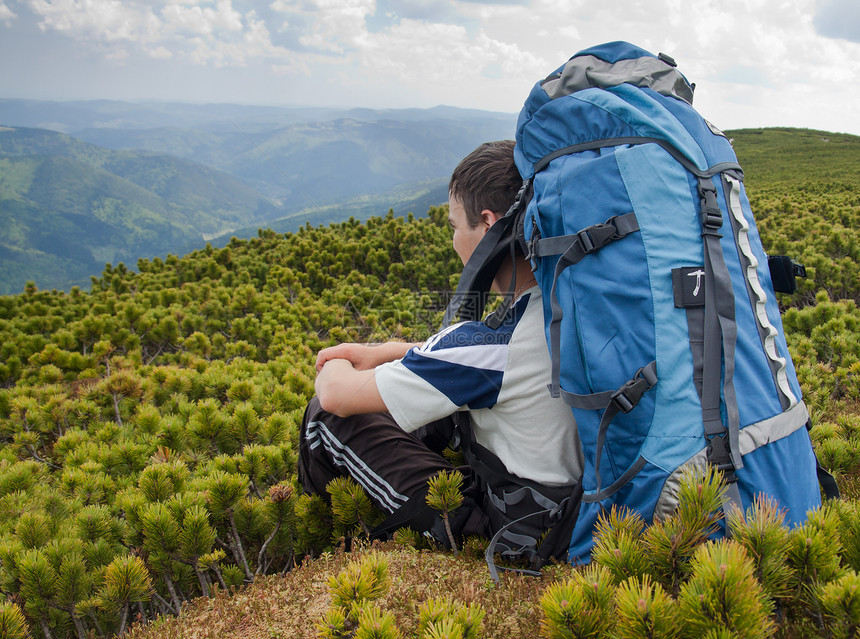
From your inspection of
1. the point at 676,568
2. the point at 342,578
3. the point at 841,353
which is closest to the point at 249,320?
the point at 342,578

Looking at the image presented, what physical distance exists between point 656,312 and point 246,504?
2.13 meters

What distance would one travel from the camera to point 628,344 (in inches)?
65.7

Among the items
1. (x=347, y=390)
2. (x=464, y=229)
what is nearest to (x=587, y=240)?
(x=464, y=229)

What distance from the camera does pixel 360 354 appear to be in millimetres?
2664

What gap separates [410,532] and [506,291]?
1197 millimetres

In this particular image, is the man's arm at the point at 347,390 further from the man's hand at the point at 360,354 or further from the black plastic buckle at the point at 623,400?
the black plastic buckle at the point at 623,400

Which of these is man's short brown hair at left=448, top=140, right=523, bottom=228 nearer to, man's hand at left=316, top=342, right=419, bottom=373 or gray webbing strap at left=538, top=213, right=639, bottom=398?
gray webbing strap at left=538, top=213, right=639, bottom=398

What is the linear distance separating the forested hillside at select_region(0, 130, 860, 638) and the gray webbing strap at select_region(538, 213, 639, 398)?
0.60 meters

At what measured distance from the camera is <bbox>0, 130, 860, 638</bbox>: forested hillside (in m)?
1.15

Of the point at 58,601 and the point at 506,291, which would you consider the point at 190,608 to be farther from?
the point at 506,291

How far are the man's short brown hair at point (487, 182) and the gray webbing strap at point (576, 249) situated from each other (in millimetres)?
566

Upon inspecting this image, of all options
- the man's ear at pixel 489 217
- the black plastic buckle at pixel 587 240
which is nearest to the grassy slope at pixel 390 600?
the black plastic buckle at pixel 587 240

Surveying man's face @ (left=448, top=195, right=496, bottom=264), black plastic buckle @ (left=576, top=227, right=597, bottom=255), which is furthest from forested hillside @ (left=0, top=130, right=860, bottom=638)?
man's face @ (left=448, top=195, right=496, bottom=264)

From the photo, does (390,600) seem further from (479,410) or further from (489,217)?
(489,217)
